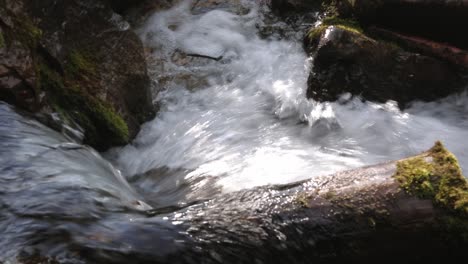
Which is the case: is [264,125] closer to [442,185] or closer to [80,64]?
[80,64]

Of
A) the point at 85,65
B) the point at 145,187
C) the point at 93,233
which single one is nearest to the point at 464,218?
the point at 93,233

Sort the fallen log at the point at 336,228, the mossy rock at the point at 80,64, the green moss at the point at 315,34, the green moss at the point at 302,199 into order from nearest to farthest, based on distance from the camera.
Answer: the fallen log at the point at 336,228 < the green moss at the point at 302,199 < the mossy rock at the point at 80,64 < the green moss at the point at 315,34

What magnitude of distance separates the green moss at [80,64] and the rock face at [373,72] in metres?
2.66

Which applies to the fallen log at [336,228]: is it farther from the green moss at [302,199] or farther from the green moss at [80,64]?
the green moss at [80,64]

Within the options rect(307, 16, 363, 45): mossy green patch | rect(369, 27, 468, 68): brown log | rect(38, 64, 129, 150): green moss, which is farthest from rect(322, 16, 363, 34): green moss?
rect(38, 64, 129, 150): green moss

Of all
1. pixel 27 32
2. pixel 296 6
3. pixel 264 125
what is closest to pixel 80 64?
pixel 27 32

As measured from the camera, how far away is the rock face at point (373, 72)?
5855 mm

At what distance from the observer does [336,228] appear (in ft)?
8.81

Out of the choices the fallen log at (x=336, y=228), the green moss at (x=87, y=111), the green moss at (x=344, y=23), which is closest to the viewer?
the fallen log at (x=336, y=228)

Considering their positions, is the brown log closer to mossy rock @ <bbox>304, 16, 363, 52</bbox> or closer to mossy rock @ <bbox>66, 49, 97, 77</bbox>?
mossy rock @ <bbox>304, 16, 363, 52</bbox>

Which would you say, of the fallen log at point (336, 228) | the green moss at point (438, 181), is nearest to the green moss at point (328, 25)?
the green moss at point (438, 181)

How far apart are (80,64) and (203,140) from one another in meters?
1.66

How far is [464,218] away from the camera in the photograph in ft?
8.55

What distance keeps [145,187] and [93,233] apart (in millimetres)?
2465
